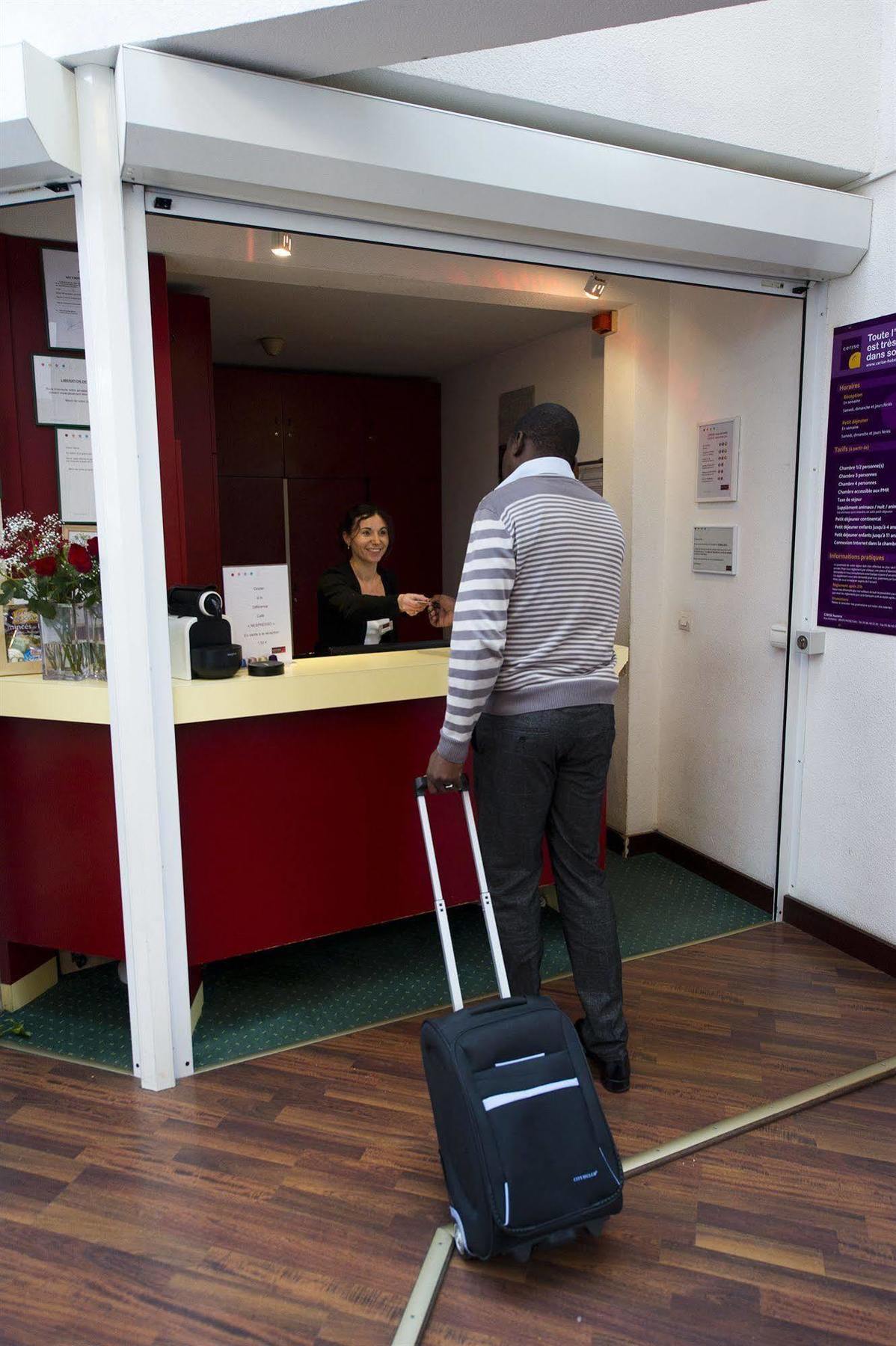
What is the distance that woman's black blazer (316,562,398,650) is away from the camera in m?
3.46

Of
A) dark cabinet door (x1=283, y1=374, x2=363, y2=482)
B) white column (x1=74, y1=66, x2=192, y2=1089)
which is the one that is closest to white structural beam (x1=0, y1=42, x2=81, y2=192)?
white column (x1=74, y1=66, x2=192, y2=1089)

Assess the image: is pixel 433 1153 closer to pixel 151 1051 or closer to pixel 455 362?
pixel 151 1051

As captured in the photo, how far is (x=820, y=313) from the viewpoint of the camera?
325 centimetres

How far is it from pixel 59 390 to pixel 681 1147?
9.16 feet

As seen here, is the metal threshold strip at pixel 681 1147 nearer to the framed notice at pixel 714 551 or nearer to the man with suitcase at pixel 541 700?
the man with suitcase at pixel 541 700

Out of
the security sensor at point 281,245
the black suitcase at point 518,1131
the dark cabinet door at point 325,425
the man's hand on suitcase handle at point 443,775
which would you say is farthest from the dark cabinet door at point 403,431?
the black suitcase at point 518,1131

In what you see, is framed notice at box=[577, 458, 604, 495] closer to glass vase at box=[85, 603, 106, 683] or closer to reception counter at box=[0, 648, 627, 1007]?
reception counter at box=[0, 648, 627, 1007]

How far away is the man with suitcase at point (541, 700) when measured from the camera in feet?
7.30

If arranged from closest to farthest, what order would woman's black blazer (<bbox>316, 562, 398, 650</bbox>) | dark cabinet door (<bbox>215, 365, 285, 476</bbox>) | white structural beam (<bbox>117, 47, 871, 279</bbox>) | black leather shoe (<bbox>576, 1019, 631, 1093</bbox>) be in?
white structural beam (<bbox>117, 47, 871, 279</bbox>) < black leather shoe (<bbox>576, 1019, 631, 1093</bbox>) < woman's black blazer (<bbox>316, 562, 398, 650</bbox>) < dark cabinet door (<bbox>215, 365, 285, 476</bbox>)

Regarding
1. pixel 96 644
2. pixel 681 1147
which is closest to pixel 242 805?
pixel 96 644

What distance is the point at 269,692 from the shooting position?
104 inches

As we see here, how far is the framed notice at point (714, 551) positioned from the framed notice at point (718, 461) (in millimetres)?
121

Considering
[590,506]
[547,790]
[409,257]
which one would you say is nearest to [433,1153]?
[547,790]

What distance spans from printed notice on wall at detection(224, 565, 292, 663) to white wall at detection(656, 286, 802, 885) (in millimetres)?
1856
